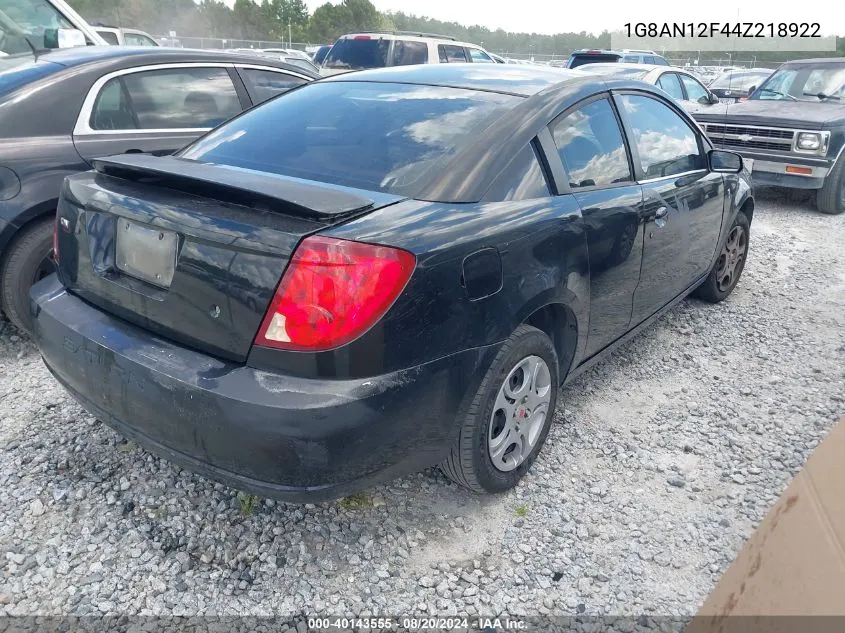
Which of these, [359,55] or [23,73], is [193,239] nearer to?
[23,73]

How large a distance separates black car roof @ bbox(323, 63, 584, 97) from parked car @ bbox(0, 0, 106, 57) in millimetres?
3489

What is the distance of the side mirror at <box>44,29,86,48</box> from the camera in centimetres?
507

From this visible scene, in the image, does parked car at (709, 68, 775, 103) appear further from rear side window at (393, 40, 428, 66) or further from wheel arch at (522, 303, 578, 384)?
wheel arch at (522, 303, 578, 384)

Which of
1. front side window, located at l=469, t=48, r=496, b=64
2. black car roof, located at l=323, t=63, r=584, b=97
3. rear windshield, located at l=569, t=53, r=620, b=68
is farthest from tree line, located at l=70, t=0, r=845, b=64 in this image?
black car roof, located at l=323, t=63, r=584, b=97

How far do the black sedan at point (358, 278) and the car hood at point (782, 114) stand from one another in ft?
18.5

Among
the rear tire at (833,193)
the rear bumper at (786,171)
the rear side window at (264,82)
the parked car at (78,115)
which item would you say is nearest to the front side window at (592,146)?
the rear side window at (264,82)

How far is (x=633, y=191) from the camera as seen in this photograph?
3232 millimetres

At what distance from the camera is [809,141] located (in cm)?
765

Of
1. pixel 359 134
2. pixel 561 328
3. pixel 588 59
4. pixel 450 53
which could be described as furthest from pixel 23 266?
pixel 588 59

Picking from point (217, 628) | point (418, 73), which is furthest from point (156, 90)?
point (217, 628)

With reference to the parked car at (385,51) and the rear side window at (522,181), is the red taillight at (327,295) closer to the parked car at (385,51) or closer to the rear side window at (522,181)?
the rear side window at (522,181)

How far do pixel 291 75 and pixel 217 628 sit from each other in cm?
405

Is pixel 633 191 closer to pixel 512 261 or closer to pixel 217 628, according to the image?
pixel 512 261

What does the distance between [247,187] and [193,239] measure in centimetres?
24
